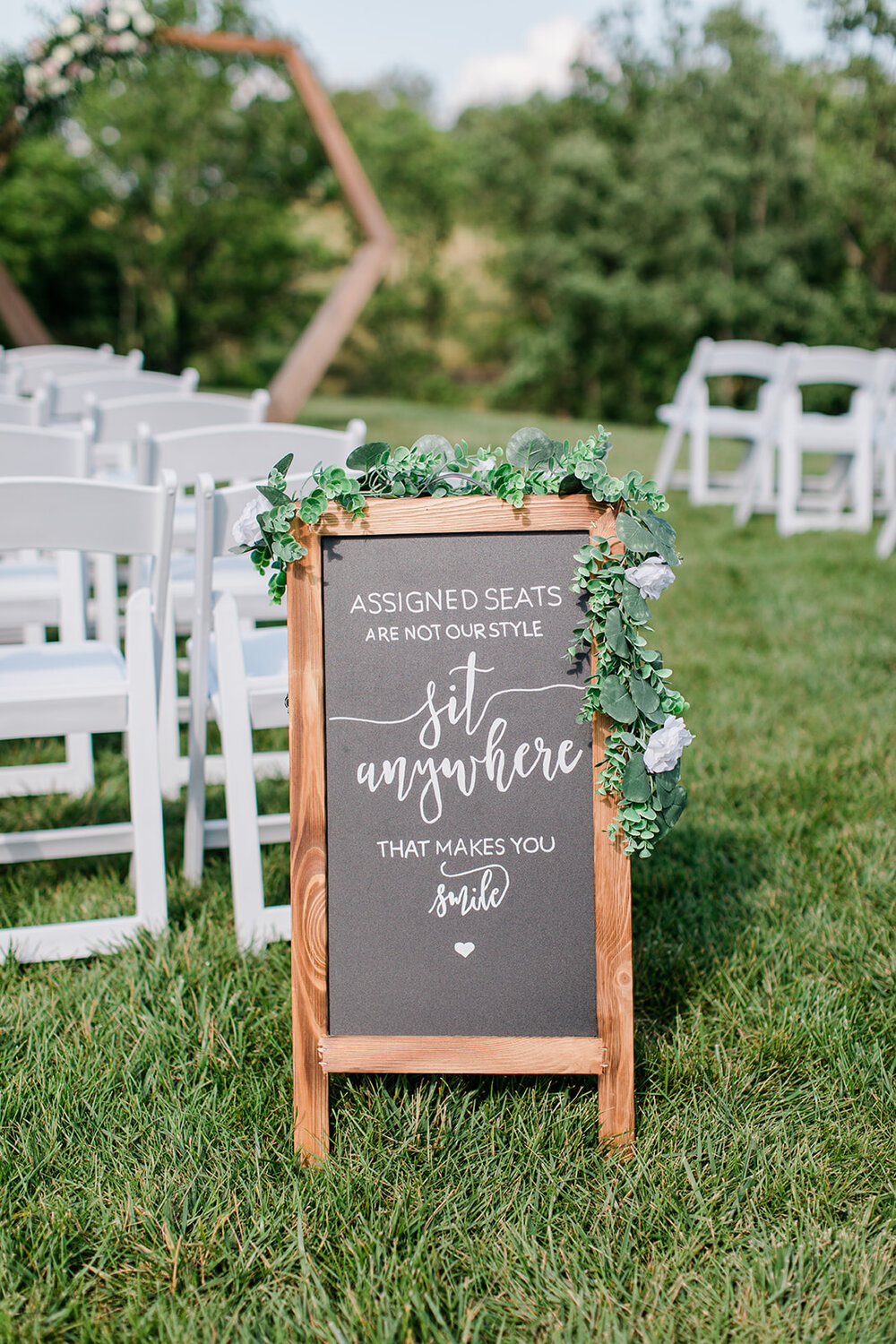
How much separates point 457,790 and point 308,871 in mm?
273

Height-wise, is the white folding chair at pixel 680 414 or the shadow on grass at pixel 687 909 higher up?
the white folding chair at pixel 680 414

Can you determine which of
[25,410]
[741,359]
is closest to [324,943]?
[25,410]

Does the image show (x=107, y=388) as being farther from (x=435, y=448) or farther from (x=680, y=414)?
(x=680, y=414)

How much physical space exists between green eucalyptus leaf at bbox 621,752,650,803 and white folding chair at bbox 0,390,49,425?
9.91 feet

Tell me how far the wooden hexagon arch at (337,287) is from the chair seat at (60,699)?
27.1 feet

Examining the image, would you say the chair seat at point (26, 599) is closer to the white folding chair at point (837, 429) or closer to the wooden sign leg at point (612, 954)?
the wooden sign leg at point (612, 954)

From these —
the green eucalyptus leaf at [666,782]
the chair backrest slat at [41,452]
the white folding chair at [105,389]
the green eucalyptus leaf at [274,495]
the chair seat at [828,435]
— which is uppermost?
the chair seat at [828,435]

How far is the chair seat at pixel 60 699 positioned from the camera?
7.04ft

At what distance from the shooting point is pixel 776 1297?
151 cm

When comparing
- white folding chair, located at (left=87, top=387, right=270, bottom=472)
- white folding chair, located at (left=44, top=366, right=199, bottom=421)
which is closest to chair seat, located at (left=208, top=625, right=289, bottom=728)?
white folding chair, located at (left=87, top=387, right=270, bottom=472)

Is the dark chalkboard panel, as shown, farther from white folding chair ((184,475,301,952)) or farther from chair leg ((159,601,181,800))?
chair leg ((159,601,181,800))

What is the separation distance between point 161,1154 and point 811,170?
73.6 feet

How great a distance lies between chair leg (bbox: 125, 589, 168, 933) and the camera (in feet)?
7.24

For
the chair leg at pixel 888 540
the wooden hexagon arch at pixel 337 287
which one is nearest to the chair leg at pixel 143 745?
the chair leg at pixel 888 540
